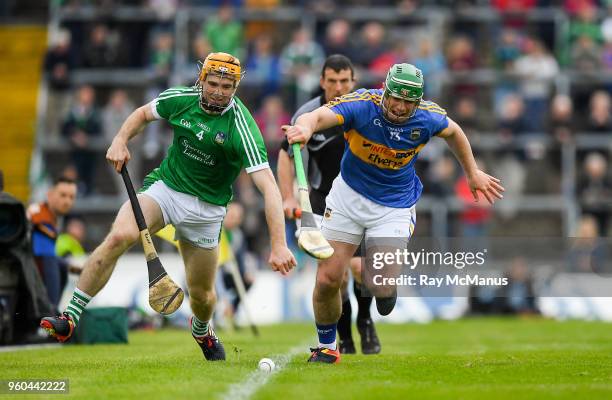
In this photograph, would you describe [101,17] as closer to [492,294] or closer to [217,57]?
[492,294]

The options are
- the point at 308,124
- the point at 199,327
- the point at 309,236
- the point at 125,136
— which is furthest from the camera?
the point at 199,327

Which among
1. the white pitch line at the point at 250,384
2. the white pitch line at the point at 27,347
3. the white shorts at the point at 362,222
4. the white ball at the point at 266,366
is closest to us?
the white pitch line at the point at 250,384

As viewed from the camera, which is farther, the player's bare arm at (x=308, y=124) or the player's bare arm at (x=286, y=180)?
the player's bare arm at (x=286, y=180)

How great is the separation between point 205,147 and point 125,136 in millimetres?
676

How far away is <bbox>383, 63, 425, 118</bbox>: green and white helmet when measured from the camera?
32.1 ft

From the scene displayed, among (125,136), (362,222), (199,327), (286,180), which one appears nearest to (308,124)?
(362,222)

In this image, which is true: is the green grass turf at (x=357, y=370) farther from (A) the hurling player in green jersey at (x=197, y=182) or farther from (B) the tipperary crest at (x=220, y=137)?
(B) the tipperary crest at (x=220, y=137)

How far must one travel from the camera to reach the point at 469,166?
1038cm

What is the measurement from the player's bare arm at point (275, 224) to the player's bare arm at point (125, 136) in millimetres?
1111

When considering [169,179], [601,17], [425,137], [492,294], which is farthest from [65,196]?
[601,17]

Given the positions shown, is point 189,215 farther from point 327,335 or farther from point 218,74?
point 327,335

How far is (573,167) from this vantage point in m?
23.8

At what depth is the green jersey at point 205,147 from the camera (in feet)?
32.2

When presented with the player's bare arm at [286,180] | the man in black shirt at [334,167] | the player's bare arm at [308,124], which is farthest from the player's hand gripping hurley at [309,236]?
the man in black shirt at [334,167]
